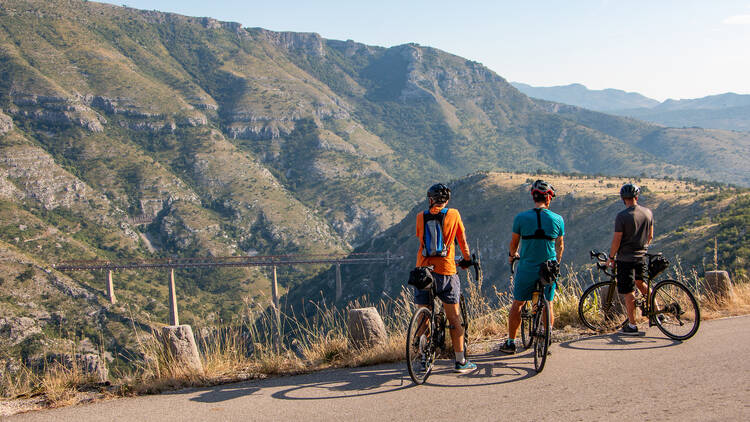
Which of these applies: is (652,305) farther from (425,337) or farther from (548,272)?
(425,337)

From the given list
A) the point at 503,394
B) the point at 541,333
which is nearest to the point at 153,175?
the point at 541,333

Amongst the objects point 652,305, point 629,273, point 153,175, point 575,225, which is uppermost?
point 153,175

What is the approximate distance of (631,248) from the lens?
7414mm

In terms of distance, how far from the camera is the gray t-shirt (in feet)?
24.0

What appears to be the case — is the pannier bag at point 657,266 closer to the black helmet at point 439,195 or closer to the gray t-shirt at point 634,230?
the gray t-shirt at point 634,230

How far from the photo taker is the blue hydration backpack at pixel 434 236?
5.96 m

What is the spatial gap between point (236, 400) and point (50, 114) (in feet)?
507

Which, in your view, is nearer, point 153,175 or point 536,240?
point 536,240

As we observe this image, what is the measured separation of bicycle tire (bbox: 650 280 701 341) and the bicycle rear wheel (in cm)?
368

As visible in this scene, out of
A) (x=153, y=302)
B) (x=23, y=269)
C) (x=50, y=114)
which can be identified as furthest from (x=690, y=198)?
(x=50, y=114)

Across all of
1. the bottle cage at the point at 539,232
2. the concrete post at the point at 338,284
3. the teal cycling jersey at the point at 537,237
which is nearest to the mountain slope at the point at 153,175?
the concrete post at the point at 338,284

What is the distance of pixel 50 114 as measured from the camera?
133250 mm

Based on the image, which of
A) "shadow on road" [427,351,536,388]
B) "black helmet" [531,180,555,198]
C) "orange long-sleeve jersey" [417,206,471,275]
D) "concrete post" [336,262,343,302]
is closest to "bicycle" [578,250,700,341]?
"black helmet" [531,180,555,198]

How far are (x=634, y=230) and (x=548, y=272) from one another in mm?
2078
